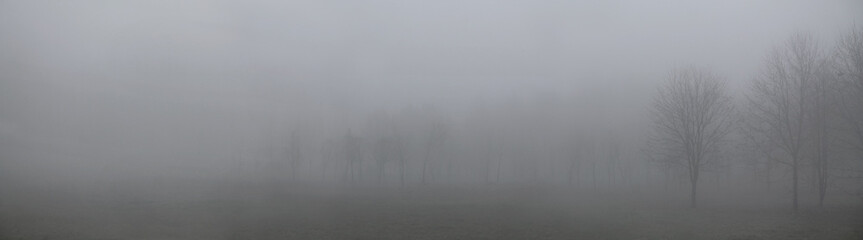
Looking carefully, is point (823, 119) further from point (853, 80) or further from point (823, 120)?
point (853, 80)

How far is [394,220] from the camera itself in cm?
2377

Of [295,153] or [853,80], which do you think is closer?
[853,80]

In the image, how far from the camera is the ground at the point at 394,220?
63.6 feet

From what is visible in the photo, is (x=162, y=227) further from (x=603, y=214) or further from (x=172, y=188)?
(x=172, y=188)

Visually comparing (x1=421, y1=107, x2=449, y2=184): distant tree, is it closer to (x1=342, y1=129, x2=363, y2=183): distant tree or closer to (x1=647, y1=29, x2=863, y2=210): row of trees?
(x1=342, y1=129, x2=363, y2=183): distant tree

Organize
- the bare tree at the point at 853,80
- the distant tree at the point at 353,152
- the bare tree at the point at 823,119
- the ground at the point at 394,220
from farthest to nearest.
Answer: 1. the distant tree at the point at 353,152
2. the bare tree at the point at 823,119
3. the bare tree at the point at 853,80
4. the ground at the point at 394,220

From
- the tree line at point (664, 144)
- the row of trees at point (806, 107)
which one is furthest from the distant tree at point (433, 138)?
the row of trees at point (806, 107)

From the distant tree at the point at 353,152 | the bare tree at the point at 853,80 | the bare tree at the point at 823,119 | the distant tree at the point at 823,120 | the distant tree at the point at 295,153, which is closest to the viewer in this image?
the bare tree at the point at 853,80

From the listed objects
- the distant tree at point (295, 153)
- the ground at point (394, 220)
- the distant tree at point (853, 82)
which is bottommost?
the ground at point (394, 220)

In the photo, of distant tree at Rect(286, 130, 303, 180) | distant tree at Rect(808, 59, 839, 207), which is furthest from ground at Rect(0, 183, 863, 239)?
distant tree at Rect(286, 130, 303, 180)

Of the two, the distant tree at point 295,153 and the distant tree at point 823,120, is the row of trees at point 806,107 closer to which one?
the distant tree at point 823,120

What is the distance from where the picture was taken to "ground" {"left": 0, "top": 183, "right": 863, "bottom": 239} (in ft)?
63.6

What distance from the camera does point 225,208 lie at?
29.7m

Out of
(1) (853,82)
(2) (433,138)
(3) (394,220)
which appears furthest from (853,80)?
(2) (433,138)
